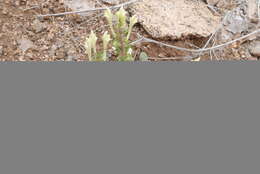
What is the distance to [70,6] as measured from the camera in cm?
192

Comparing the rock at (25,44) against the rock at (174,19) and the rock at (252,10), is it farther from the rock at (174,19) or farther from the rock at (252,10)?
the rock at (252,10)

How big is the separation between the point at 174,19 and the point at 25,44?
0.64m

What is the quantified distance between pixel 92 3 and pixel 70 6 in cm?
10

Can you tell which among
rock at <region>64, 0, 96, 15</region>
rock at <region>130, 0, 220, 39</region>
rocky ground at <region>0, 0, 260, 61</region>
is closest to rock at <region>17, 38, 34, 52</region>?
rocky ground at <region>0, 0, 260, 61</region>

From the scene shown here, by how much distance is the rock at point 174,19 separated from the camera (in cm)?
188

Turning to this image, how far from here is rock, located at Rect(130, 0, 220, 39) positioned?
188 cm

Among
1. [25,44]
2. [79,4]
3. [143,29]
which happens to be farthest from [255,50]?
[25,44]

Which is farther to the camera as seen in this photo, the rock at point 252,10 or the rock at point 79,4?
the rock at point 252,10

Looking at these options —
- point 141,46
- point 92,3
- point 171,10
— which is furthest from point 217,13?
point 92,3

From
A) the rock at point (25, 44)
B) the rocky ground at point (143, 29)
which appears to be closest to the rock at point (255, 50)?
the rocky ground at point (143, 29)

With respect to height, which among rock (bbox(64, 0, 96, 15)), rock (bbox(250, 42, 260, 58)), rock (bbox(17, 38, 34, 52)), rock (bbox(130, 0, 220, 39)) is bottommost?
rock (bbox(250, 42, 260, 58))

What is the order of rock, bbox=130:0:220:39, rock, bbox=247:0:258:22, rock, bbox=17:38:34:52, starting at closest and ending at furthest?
rock, bbox=17:38:34:52, rock, bbox=130:0:220:39, rock, bbox=247:0:258:22

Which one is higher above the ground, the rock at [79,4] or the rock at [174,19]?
the rock at [79,4]

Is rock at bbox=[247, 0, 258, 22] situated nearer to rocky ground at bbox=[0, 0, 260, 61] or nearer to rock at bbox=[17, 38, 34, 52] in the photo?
rocky ground at bbox=[0, 0, 260, 61]
